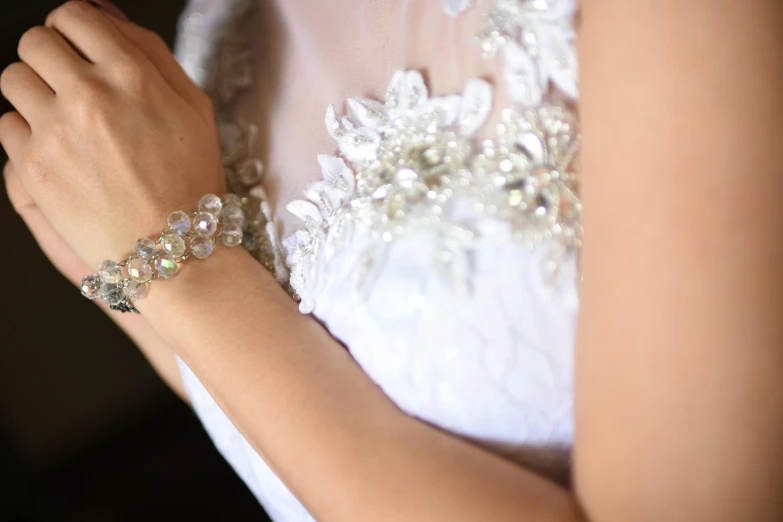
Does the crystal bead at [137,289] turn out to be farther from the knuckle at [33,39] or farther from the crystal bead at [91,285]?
the knuckle at [33,39]

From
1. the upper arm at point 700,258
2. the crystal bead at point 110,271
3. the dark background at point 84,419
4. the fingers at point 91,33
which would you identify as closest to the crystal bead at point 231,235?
the crystal bead at point 110,271

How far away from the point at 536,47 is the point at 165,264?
1.30 feet

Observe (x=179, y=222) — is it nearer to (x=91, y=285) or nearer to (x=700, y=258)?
(x=91, y=285)

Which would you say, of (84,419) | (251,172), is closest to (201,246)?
(251,172)

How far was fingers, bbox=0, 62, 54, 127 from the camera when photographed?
602mm

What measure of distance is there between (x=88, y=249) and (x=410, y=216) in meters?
0.34

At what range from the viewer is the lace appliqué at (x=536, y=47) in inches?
18.1

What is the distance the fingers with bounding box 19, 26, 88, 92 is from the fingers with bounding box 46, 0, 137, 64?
0.01 m

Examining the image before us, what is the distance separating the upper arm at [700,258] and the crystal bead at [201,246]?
38 cm

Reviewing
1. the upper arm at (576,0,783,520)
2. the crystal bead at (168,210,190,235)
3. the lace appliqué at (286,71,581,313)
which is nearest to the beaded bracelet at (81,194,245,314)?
the crystal bead at (168,210,190,235)

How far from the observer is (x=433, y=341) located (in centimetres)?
48

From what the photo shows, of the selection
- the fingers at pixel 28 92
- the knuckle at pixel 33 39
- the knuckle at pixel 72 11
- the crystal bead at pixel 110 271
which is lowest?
the crystal bead at pixel 110 271

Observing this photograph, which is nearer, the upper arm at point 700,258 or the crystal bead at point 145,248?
the upper arm at point 700,258

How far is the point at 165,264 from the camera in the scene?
0.55 metres
